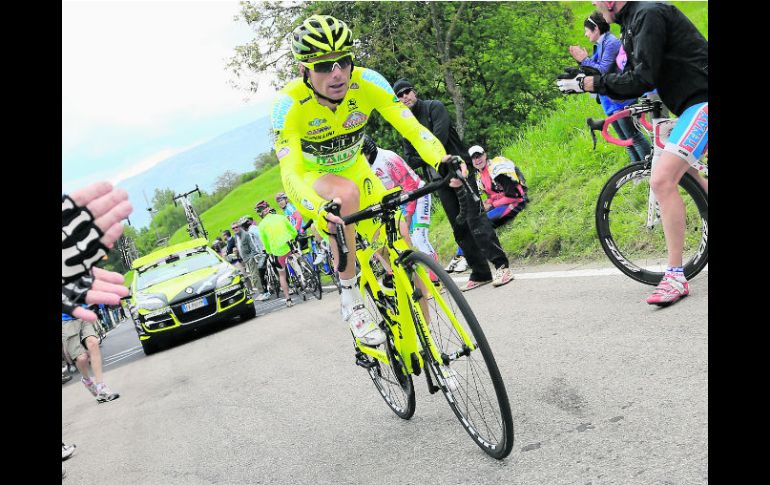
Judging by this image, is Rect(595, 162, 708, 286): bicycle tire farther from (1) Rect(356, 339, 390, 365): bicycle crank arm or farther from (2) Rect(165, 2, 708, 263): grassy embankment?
(1) Rect(356, 339, 390, 365): bicycle crank arm

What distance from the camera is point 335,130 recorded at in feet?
16.6

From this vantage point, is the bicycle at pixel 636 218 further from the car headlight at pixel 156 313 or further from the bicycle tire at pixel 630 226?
the car headlight at pixel 156 313

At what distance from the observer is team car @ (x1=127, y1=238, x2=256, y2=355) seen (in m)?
13.1

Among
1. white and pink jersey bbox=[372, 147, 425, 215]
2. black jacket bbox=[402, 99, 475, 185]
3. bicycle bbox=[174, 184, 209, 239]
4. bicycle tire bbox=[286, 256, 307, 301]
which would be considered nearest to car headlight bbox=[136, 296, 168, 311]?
bicycle tire bbox=[286, 256, 307, 301]

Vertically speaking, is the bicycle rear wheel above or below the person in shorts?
below

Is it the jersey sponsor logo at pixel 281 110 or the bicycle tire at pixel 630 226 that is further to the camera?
the bicycle tire at pixel 630 226

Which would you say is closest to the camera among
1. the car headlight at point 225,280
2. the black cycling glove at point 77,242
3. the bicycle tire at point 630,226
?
the black cycling glove at point 77,242

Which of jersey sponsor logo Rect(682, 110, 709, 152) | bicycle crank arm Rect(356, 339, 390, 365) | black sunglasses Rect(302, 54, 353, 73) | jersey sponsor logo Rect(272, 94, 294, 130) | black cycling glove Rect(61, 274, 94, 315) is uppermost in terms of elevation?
black sunglasses Rect(302, 54, 353, 73)

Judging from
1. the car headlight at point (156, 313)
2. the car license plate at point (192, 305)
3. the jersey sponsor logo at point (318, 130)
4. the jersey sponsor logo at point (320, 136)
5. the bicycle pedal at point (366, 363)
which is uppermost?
the jersey sponsor logo at point (318, 130)

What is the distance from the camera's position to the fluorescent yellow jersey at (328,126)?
475 cm

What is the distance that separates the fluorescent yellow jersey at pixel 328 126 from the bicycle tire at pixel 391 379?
834 millimetres

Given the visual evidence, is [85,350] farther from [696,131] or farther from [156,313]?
[696,131]

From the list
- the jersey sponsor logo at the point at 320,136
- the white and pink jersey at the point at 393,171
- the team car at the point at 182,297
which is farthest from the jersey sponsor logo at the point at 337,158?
the team car at the point at 182,297
